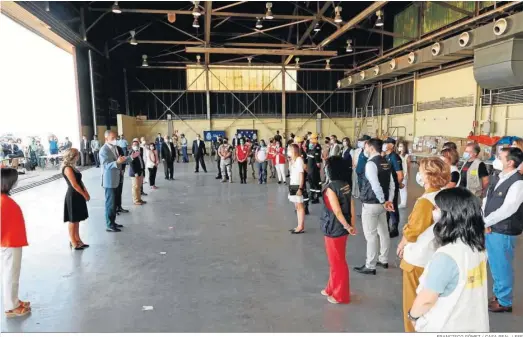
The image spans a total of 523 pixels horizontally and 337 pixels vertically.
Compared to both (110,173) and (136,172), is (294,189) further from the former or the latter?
(136,172)

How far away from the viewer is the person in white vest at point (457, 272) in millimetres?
1530

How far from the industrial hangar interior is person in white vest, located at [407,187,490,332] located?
0.06ft

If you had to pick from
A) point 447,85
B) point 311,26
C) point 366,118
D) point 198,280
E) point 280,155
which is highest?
point 311,26

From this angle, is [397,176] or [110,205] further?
[110,205]

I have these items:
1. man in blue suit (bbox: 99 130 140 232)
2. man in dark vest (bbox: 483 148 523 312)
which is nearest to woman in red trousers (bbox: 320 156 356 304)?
man in dark vest (bbox: 483 148 523 312)

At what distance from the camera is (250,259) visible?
177 inches

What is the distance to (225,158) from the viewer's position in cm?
1106

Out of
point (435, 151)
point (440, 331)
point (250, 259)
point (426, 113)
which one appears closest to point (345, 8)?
point (426, 113)

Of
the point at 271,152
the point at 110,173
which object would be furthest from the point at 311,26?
the point at 110,173

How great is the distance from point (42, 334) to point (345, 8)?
1855 centimetres

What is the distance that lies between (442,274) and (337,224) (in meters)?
1.71

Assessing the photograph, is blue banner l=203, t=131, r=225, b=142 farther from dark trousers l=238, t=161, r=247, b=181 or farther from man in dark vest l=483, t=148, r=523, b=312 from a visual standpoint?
man in dark vest l=483, t=148, r=523, b=312

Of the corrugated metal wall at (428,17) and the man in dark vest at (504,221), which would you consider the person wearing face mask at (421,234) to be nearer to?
the man in dark vest at (504,221)

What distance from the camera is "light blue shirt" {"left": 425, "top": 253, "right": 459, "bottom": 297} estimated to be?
1.52 metres
